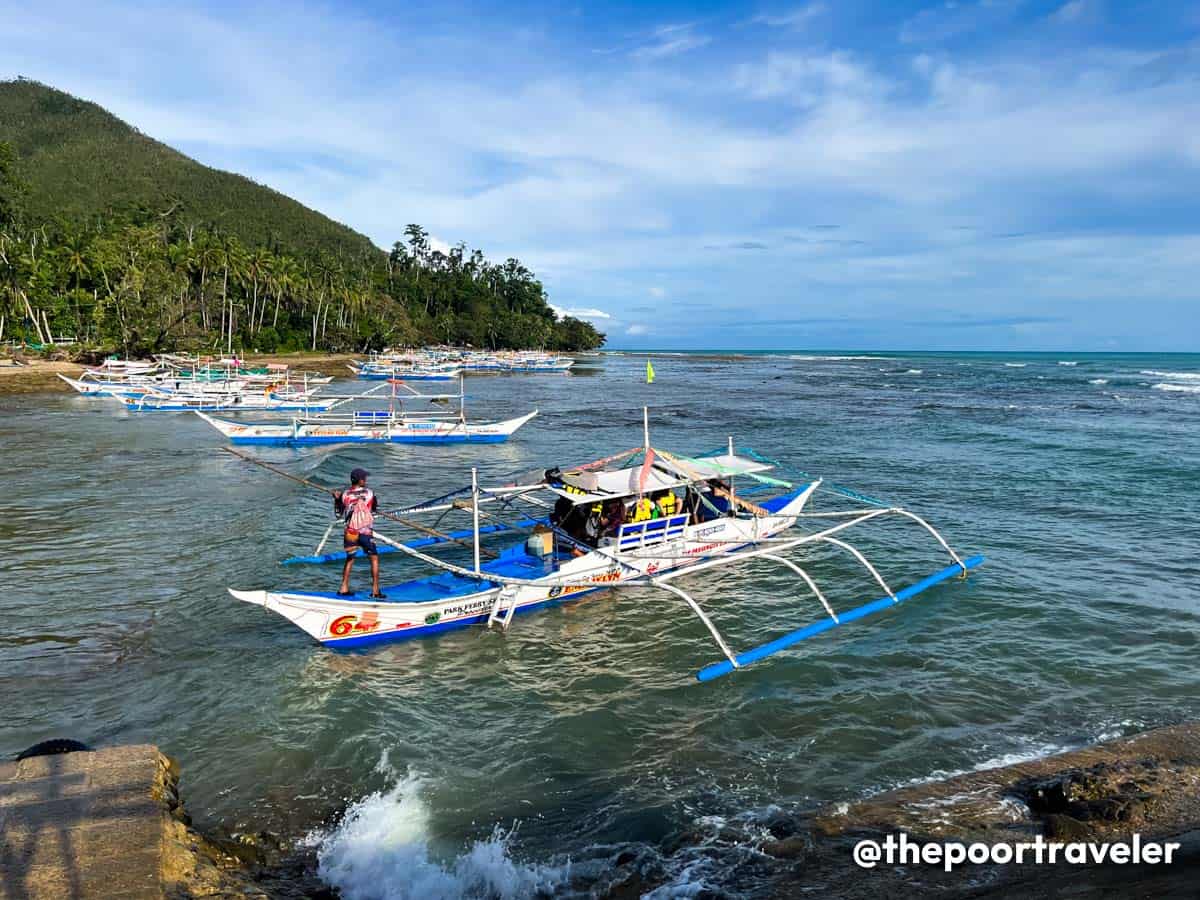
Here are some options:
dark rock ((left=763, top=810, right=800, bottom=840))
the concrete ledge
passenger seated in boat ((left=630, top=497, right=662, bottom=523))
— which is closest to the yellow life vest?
passenger seated in boat ((left=630, top=497, right=662, bottom=523))

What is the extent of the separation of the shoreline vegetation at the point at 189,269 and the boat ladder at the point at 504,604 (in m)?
62.3

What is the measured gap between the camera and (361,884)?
6.30m

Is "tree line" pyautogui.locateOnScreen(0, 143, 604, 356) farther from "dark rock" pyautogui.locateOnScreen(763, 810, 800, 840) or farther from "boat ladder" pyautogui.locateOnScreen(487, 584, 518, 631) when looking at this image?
"dark rock" pyautogui.locateOnScreen(763, 810, 800, 840)

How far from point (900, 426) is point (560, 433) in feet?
58.5

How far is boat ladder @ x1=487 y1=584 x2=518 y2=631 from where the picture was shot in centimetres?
1138

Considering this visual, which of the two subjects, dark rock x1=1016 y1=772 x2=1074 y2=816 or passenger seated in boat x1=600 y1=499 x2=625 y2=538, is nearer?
dark rock x1=1016 y1=772 x2=1074 y2=816

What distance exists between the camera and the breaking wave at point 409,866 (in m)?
A: 6.29

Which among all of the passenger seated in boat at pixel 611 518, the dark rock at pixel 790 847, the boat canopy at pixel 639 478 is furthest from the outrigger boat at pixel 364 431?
the dark rock at pixel 790 847

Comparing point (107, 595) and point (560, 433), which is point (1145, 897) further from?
point (560, 433)

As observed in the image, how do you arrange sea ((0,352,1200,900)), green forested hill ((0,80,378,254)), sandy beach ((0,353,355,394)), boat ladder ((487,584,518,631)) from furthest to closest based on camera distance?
green forested hill ((0,80,378,254)), sandy beach ((0,353,355,394)), boat ladder ((487,584,518,631)), sea ((0,352,1200,900))

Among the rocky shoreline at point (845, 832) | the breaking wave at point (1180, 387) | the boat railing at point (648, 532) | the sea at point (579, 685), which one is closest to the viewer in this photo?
the rocky shoreline at point (845, 832)

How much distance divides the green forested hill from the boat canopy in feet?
393

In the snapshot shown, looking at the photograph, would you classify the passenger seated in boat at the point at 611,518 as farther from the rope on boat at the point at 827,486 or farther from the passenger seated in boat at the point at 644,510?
the rope on boat at the point at 827,486

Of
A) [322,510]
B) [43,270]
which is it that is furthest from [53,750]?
[43,270]
